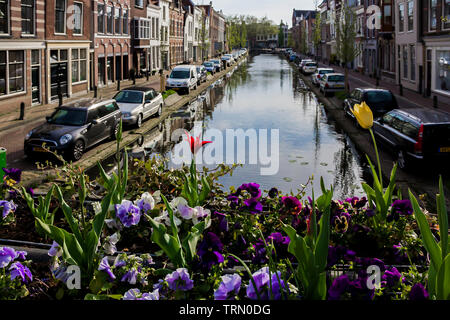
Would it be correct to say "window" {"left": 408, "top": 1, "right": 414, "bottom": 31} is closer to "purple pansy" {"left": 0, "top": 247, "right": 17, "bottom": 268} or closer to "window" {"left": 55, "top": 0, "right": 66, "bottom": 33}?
"window" {"left": 55, "top": 0, "right": 66, "bottom": 33}

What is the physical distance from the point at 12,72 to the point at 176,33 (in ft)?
151

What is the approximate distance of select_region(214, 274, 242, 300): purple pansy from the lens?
287cm

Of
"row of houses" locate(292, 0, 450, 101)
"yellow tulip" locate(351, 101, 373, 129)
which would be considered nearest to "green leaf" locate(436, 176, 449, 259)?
"yellow tulip" locate(351, 101, 373, 129)

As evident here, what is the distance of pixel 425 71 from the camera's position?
1180 inches

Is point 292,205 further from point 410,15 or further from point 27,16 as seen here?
point 410,15

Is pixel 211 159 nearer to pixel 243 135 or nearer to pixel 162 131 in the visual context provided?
pixel 243 135

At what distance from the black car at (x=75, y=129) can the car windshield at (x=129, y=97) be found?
3.33m

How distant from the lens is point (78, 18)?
30.5 meters

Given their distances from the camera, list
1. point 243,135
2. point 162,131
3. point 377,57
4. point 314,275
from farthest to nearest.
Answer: point 377,57 → point 162,131 → point 243,135 → point 314,275

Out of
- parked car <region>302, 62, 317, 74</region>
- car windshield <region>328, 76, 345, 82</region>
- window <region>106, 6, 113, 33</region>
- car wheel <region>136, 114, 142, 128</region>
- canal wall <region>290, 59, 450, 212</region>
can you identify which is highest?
window <region>106, 6, 113, 33</region>

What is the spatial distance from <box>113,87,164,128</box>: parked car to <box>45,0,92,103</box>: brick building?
26.5 feet

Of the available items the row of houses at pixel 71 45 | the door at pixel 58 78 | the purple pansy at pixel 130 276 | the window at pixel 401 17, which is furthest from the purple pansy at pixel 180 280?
the window at pixel 401 17
